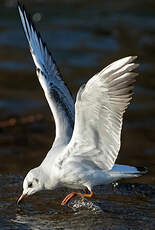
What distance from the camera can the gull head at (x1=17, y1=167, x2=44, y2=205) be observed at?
705cm

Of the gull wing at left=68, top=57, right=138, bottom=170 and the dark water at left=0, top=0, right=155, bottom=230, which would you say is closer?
the gull wing at left=68, top=57, right=138, bottom=170

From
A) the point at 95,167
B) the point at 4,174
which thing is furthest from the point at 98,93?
the point at 4,174

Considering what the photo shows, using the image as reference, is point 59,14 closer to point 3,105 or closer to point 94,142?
point 3,105

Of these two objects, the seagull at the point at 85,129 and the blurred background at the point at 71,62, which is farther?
the blurred background at the point at 71,62

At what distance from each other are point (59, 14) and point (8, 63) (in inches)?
152

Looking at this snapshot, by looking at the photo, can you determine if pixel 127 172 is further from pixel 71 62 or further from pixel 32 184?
pixel 71 62

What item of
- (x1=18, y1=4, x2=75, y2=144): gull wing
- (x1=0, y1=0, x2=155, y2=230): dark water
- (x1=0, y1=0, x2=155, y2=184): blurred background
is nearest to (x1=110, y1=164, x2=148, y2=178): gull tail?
(x1=0, y1=0, x2=155, y2=230): dark water

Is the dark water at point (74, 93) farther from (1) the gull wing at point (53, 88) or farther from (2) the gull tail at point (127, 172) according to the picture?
(1) the gull wing at point (53, 88)

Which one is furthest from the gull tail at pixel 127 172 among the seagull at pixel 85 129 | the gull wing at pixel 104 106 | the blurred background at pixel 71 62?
the blurred background at pixel 71 62

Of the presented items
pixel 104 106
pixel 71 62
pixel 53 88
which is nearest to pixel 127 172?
pixel 104 106

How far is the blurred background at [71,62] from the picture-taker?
32.8 feet

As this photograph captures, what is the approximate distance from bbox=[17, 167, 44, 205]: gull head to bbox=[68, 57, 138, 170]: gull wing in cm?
65

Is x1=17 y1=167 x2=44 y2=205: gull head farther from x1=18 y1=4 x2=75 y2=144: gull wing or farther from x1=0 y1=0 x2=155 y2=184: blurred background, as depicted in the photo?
x1=0 y1=0 x2=155 y2=184: blurred background

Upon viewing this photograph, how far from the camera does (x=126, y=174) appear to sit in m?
6.93
